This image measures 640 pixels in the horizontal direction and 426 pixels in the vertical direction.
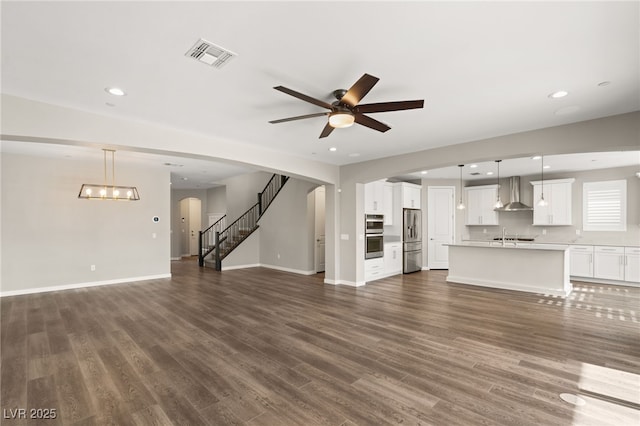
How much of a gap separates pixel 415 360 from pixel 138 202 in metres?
7.60

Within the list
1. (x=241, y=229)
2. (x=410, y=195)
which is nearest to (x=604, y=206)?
(x=410, y=195)

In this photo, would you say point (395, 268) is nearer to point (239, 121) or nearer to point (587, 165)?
point (587, 165)

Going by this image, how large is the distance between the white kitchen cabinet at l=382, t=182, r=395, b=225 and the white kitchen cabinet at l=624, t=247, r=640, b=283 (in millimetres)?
5536

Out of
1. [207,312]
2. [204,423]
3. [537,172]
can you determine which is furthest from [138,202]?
[537,172]

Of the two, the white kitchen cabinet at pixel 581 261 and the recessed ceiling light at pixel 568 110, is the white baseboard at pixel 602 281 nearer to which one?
the white kitchen cabinet at pixel 581 261

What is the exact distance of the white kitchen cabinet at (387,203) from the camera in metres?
8.32

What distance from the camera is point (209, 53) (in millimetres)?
2459

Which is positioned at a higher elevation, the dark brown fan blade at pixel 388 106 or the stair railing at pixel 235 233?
the dark brown fan blade at pixel 388 106

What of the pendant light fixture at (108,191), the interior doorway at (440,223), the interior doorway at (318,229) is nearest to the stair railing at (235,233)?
the interior doorway at (318,229)

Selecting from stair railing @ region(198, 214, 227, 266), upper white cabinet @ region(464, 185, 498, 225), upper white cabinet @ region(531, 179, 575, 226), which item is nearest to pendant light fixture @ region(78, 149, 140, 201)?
stair railing @ region(198, 214, 227, 266)

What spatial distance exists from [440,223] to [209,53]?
8706 mm

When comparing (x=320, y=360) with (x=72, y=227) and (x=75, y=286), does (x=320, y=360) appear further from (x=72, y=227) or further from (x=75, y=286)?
(x=72, y=227)

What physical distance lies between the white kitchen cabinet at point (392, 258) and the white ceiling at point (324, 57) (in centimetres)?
483

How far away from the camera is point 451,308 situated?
5.08 m
